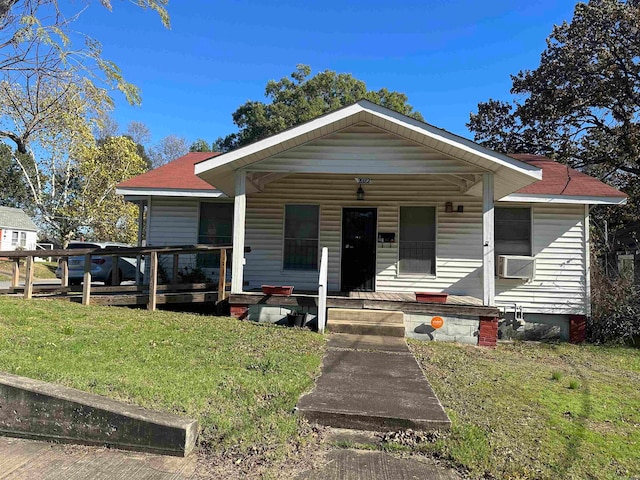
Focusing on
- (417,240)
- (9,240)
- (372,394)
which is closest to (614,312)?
(417,240)

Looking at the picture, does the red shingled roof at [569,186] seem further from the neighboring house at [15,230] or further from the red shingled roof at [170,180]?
the neighboring house at [15,230]

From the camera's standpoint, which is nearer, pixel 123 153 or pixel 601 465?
pixel 601 465

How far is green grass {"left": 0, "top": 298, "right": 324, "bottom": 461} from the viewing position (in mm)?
3246

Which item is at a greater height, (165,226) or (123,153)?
(123,153)

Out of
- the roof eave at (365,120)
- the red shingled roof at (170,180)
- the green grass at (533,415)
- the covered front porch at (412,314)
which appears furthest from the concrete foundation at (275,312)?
the red shingled roof at (170,180)

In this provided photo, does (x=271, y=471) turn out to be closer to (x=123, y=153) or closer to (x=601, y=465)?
(x=601, y=465)

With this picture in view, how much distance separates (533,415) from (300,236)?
685 centimetres

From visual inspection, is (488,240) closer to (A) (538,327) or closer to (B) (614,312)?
(A) (538,327)

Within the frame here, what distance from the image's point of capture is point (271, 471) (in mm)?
2693

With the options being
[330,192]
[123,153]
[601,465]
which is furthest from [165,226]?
[123,153]

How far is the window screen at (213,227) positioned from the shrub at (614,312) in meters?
8.43

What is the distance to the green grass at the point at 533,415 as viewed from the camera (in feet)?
9.63

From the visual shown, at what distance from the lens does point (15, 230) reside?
120ft

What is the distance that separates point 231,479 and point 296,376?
1.78m
